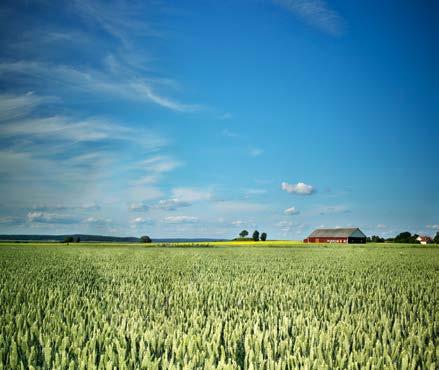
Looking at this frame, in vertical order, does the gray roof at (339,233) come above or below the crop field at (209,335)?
above

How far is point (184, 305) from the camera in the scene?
685cm

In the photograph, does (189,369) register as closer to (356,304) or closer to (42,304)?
(42,304)

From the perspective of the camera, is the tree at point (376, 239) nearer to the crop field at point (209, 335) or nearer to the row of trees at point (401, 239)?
the row of trees at point (401, 239)

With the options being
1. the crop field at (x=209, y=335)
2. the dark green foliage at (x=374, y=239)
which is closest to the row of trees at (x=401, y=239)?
the dark green foliage at (x=374, y=239)

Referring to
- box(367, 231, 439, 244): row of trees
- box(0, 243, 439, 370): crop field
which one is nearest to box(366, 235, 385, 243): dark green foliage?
box(367, 231, 439, 244): row of trees

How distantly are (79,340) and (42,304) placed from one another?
10.4 ft

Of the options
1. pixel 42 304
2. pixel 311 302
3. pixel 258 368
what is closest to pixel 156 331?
pixel 258 368

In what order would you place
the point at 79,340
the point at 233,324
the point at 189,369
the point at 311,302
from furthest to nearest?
the point at 311,302 < the point at 233,324 < the point at 79,340 < the point at 189,369

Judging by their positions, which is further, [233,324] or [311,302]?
[311,302]

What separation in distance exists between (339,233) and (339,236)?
1545 millimetres

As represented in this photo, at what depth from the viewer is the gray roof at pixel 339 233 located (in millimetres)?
107125

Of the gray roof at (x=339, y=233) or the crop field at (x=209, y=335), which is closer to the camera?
the crop field at (x=209, y=335)

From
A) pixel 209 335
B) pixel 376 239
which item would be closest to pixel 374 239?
pixel 376 239

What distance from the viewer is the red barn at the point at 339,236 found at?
4193 inches
